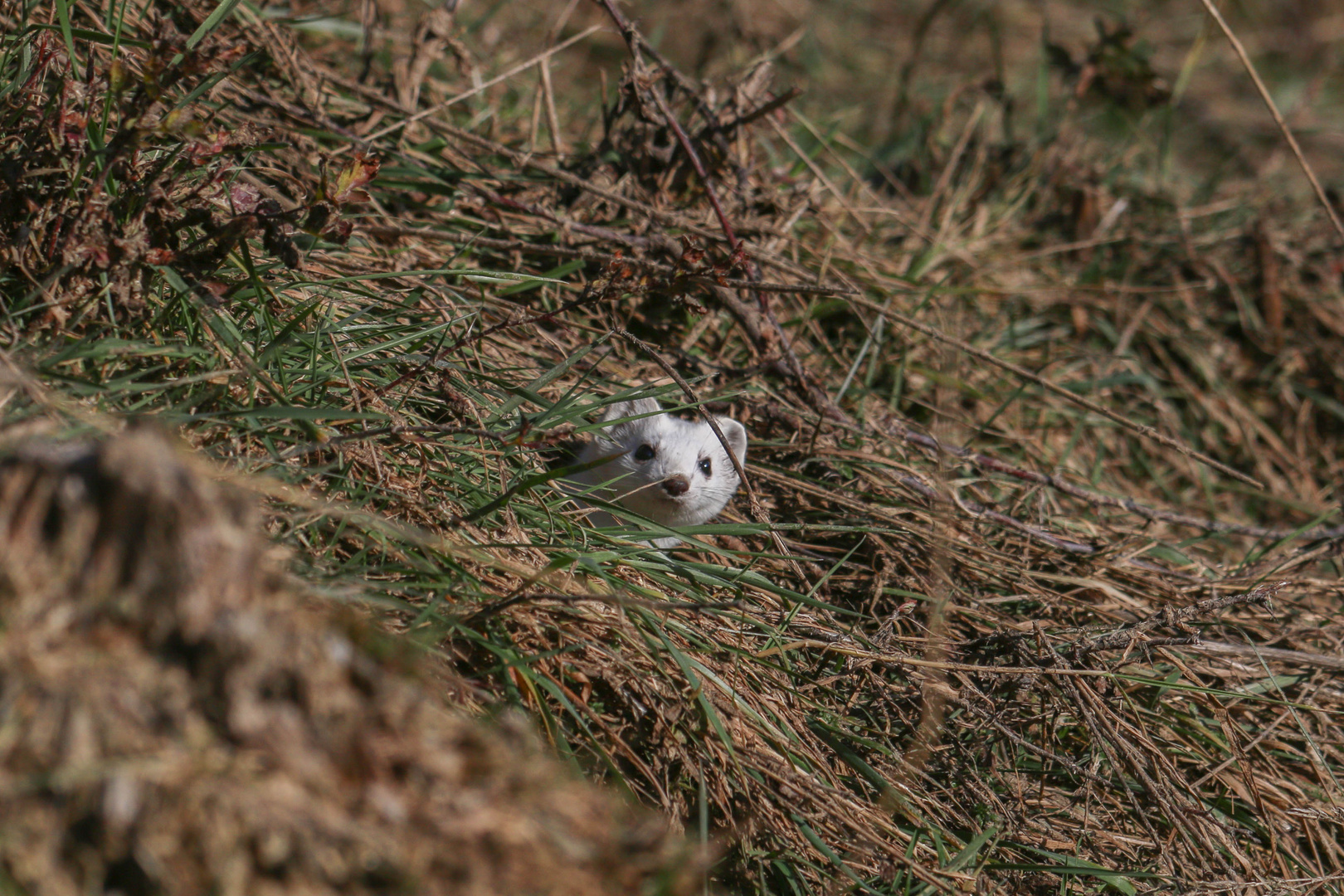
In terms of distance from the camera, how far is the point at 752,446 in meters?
3.35

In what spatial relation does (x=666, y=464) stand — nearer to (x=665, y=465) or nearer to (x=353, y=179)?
(x=665, y=465)

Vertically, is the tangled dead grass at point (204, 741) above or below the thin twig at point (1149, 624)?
above


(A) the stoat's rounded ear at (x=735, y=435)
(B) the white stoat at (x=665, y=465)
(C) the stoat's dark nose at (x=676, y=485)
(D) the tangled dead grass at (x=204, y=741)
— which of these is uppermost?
(D) the tangled dead grass at (x=204, y=741)

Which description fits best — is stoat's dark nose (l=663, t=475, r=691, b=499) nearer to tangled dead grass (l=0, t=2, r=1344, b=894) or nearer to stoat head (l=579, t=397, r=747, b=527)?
stoat head (l=579, t=397, r=747, b=527)

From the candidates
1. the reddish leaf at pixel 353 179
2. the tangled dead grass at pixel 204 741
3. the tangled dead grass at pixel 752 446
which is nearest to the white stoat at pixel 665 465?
the tangled dead grass at pixel 752 446

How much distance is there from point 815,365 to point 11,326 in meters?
2.65

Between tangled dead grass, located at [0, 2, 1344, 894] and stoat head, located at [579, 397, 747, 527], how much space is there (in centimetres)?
13

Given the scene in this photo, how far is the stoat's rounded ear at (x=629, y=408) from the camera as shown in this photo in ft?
9.62

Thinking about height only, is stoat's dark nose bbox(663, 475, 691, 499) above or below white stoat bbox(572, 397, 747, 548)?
above

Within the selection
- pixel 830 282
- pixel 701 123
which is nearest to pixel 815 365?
pixel 830 282

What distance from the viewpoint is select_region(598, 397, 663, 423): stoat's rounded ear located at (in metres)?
2.93

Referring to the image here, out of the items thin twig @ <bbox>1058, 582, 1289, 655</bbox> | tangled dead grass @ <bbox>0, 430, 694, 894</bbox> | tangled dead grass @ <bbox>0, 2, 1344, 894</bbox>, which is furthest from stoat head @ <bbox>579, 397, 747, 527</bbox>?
tangled dead grass @ <bbox>0, 430, 694, 894</bbox>

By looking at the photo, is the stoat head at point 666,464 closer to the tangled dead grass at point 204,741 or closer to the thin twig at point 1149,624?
the thin twig at point 1149,624

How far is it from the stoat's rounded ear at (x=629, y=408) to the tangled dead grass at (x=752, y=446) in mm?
84
